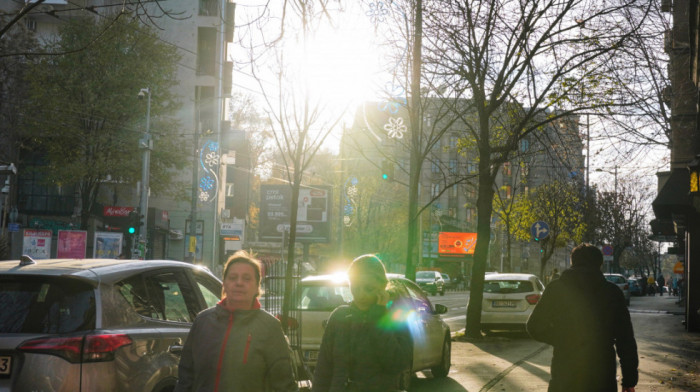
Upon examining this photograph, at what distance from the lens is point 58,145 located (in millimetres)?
40688

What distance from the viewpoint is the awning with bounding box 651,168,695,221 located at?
20359mm

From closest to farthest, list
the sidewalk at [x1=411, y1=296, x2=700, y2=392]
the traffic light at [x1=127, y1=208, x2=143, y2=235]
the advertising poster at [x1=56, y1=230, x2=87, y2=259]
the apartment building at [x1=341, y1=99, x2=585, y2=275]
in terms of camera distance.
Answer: the sidewalk at [x1=411, y1=296, x2=700, y2=392] < the apartment building at [x1=341, y1=99, x2=585, y2=275] < the advertising poster at [x1=56, y1=230, x2=87, y2=259] < the traffic light at [x1=127, y1=208, x2=143, y2=235]

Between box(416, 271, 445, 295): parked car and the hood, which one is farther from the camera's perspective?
box(416, 271, 445, 295): parked car

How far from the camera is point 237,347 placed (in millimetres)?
4113

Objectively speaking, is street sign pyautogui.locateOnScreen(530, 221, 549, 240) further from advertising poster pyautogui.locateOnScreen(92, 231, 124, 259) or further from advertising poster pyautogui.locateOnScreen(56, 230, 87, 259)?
advertising poster pyautogui.locateOnScreen(56, 230, 87, 259)

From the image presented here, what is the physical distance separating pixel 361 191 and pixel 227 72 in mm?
14064

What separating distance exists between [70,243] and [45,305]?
26447 mm

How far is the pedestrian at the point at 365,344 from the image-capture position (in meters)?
4.40

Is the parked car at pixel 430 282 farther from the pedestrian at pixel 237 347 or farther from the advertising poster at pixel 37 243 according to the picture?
the pedestrian at pixel 237 347

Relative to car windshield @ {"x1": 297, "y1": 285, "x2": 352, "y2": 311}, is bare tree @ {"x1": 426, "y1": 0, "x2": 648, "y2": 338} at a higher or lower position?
higher

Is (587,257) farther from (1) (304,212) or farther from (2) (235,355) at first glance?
(1) (304,212)

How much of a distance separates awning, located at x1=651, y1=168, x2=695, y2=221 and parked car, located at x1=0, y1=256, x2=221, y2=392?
16965mm

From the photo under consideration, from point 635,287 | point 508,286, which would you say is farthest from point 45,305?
point 635,287

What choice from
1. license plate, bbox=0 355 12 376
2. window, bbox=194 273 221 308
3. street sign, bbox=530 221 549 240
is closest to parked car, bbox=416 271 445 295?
street sign, bbox=530 221 549 240
